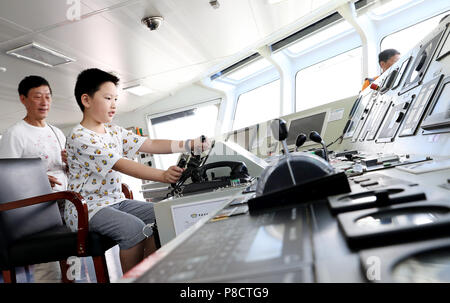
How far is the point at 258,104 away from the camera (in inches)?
287

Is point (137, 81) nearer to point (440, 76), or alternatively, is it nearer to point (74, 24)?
point (74, 24)

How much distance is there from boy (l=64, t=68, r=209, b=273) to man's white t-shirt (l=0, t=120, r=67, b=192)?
56cm

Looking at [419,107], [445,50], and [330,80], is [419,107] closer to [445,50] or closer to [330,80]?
[445,50]

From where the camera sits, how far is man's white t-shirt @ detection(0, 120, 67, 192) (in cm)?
211

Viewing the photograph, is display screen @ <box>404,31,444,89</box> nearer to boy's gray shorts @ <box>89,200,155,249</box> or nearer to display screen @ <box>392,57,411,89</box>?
display screen @ <box>392,57,411,89</box>

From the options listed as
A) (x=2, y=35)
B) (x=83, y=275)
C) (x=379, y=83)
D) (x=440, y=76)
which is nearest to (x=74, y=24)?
(x=2, y=35)

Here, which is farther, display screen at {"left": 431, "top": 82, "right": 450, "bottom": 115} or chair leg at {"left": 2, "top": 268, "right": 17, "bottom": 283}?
chair leg at {"left": 2, "top": 268, "right": 17, "bottom": 283}

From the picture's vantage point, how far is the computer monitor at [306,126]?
9.19 feet

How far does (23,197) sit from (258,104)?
5.98 meters

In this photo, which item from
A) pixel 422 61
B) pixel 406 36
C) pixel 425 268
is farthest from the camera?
pixel 406 36

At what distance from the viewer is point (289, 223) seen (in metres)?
0.44

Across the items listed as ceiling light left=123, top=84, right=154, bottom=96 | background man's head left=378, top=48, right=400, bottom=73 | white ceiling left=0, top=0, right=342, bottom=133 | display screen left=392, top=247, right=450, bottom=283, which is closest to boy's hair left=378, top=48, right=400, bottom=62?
background man's head left=378, top=48, right=400, bottom=73

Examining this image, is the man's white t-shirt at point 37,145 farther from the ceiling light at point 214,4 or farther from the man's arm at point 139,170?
the ceiling light at point 214,4

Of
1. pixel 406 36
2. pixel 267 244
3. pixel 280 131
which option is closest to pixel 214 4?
pixel 406 36
